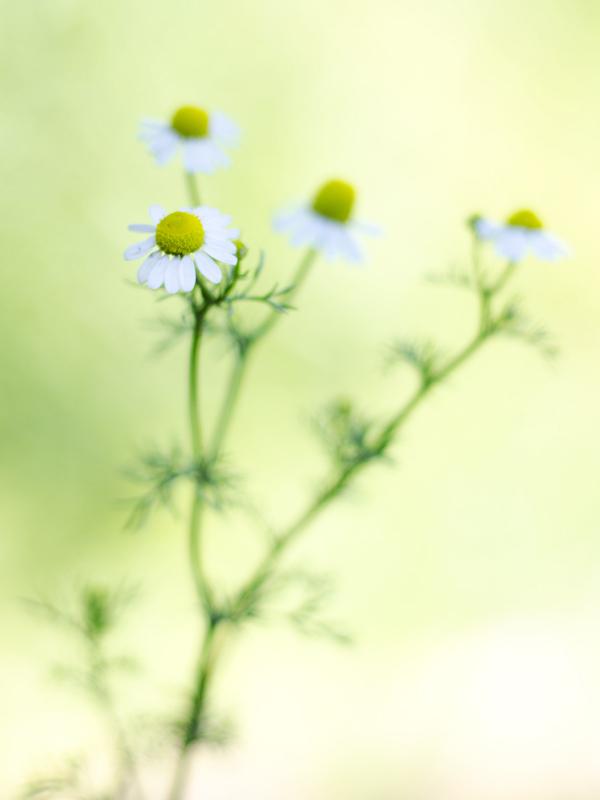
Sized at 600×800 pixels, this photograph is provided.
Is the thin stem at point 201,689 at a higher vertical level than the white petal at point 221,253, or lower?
lower

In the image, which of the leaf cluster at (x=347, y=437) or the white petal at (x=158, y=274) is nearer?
the white petal at (x=158, y=274)

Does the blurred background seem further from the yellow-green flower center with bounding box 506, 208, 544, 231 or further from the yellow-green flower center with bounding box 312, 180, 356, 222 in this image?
the yellow-green flower center with bounding box 506, 208, 544, 231

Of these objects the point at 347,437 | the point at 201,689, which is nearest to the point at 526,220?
the point at 347,437

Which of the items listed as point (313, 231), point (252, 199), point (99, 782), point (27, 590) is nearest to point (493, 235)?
point (313, 231)

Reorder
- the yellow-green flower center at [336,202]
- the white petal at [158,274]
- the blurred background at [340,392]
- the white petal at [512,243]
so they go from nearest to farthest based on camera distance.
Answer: the white petal at [158,274]
the white petal at [512,243]
the yellow-green flower center at [336,202]
the blurred background at [340,392]

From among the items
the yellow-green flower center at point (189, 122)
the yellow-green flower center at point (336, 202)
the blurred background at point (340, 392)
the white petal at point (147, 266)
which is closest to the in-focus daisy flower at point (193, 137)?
the yellow-green flower center at point (189, 122)

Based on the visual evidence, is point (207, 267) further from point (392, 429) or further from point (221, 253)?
point (392, 429)

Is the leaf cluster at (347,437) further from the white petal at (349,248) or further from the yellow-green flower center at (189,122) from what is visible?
the yellow-green flower center at (189,122)
